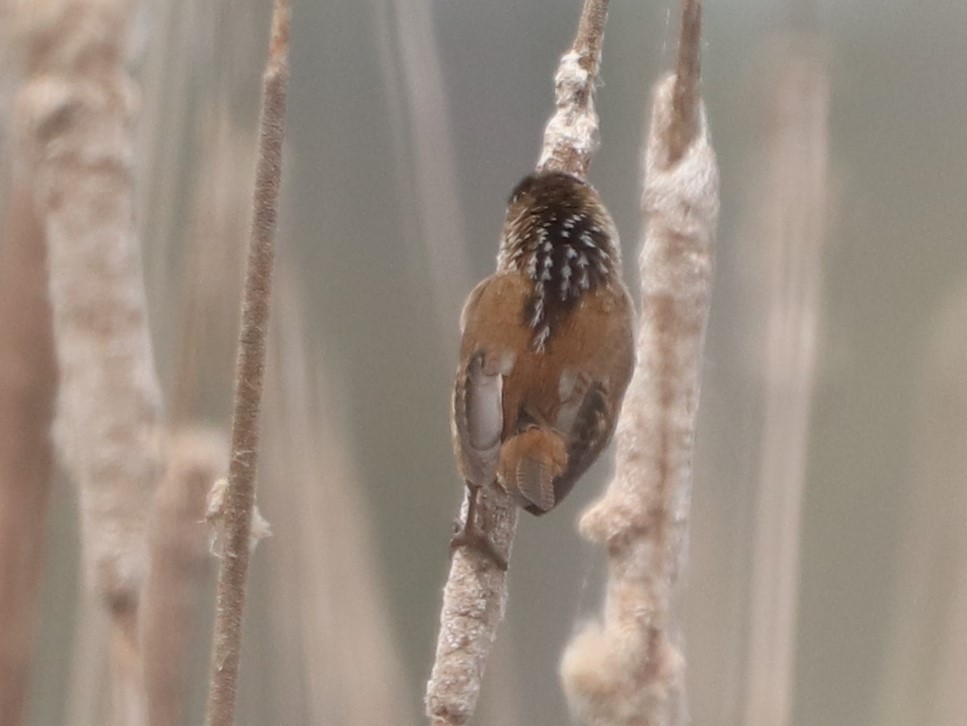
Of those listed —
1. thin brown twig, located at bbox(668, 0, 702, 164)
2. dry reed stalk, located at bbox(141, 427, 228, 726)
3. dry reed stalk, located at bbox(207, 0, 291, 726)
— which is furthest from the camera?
dry reed stalk, located at bbox(141, 427, 228, 726)

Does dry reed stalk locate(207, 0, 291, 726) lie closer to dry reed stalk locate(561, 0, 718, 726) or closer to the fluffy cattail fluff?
Result: the fluffy cattail fluff

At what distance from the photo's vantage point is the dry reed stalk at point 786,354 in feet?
3.06

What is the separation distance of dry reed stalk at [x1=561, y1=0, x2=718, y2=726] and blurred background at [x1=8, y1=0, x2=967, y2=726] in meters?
0.21

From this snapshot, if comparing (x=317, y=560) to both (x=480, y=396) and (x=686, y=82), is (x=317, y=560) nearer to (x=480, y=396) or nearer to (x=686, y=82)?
(x=480, y=396)

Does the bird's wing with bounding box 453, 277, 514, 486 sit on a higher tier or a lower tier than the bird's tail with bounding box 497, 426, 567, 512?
higher

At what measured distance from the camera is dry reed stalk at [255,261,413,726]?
0.90 m

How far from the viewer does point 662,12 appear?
924mm

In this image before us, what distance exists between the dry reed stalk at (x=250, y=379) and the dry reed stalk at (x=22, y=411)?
7.8 inches

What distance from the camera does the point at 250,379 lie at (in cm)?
57

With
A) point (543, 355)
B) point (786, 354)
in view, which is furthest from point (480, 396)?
point (786, 354)

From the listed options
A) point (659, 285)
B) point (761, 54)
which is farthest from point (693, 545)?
point (761, 54)

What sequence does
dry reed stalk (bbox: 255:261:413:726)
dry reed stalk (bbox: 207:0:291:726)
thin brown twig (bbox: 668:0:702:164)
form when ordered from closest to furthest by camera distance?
dry reed stalk (bbox: 207:0:291:726) < thin brown twig (bbox: 668:0:702:164) < dry reed stalk (bbox: 255:261:413:726)

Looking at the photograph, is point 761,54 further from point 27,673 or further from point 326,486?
point 27,673

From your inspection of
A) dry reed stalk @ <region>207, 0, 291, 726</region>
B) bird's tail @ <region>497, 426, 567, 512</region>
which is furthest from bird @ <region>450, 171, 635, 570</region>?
dry reed stalk @ <region>207, 0, 291, 726</region>
